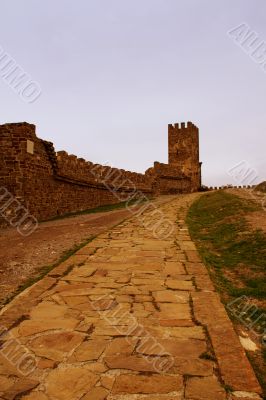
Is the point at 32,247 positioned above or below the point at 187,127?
below

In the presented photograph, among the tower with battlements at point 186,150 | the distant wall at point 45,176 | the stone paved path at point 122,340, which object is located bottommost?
the stone paved path at point 122,340

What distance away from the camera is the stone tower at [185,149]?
36406mm

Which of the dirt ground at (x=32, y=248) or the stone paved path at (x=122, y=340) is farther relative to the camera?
the dirt ground at (x=32, y=248)

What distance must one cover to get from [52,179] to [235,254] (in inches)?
318

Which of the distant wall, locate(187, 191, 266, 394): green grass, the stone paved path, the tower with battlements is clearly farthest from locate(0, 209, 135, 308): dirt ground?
the tower with battlements

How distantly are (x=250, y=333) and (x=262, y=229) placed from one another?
14.1 feet

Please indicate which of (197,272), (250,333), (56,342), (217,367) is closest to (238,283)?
(197,272)

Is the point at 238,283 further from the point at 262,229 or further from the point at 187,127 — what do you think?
the point at 187,127

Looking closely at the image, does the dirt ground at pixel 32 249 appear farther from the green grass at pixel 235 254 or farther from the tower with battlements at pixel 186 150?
the tower with battlements at pixel 186 150

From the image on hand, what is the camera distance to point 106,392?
2.23m

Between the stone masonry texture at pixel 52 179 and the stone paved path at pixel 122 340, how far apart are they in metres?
6.36

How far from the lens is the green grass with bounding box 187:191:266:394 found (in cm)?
426

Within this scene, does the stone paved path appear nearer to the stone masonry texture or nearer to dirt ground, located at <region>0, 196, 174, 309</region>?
dirt ground, located at <region>0, 196, 174, 309</region>

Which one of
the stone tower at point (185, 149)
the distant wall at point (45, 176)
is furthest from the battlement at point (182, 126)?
the distant wall at point (45, 176)
